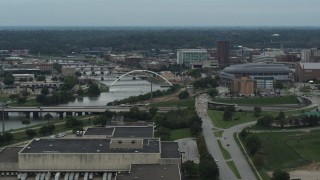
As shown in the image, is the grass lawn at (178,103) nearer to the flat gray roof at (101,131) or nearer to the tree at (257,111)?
the tree at (257,111)

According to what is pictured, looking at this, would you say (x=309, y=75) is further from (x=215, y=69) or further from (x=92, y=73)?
(x=92, y=73)

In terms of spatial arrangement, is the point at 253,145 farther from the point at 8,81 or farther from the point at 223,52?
the point at 223,52

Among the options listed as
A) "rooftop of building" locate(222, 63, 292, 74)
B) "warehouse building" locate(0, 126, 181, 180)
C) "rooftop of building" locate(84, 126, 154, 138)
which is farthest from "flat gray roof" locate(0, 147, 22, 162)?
"rooftop of building" locate(222, 63, 292, 74)

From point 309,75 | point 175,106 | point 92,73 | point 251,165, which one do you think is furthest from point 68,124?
point 92,73

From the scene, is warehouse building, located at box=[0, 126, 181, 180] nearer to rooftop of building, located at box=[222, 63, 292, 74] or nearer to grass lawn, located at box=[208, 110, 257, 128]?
grass lawn, located at box=[208, 110, 257, 128]

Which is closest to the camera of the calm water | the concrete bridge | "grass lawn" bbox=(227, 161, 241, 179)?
"grass lawn" bbox=(227, 161, 241, 179)

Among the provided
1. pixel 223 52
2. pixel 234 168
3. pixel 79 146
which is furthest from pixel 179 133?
pixel 223 52
